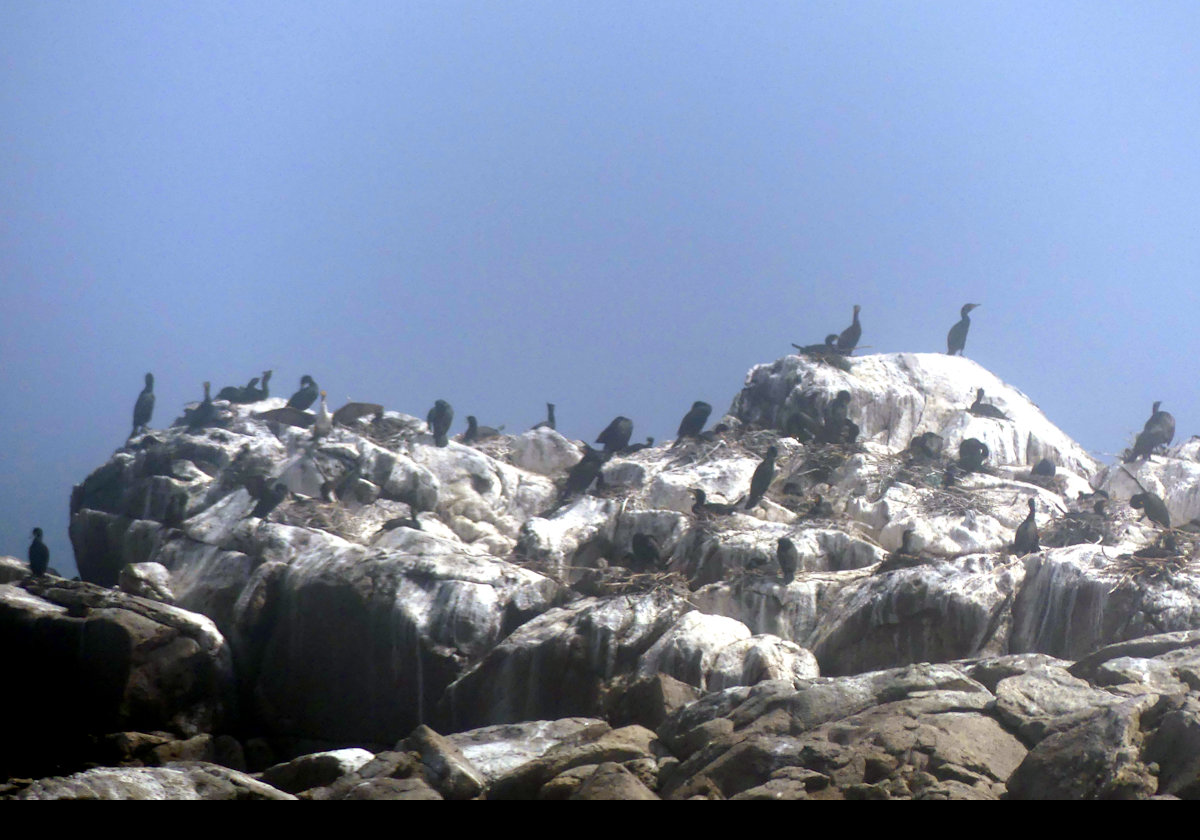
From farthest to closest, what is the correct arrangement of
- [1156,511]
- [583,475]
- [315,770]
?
[583,475] < [1156,511] < [315,770]

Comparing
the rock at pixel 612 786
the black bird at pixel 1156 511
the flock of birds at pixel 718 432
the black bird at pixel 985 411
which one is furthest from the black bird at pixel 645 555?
the black bird at pixel 985 411

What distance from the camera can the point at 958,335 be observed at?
25797 mm

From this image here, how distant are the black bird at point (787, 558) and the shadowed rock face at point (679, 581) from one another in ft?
0.68

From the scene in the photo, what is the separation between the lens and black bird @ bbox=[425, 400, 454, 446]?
874 inches

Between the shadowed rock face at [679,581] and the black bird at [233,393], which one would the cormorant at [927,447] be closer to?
the shadowed rock face at [679,581]

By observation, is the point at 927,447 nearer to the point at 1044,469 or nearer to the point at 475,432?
the point at 1044,469

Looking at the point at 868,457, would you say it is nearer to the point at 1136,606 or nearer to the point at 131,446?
the point at 1136,606

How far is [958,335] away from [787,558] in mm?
12593

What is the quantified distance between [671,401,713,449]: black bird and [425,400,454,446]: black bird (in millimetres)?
4633

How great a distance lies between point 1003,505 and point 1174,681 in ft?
26.6

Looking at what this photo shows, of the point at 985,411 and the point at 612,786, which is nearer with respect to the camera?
the point at 612,786

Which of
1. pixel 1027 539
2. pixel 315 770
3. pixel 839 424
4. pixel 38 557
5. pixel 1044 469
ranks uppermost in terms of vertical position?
pixel 839 424

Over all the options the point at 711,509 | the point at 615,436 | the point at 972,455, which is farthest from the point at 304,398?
the point at 972,455
